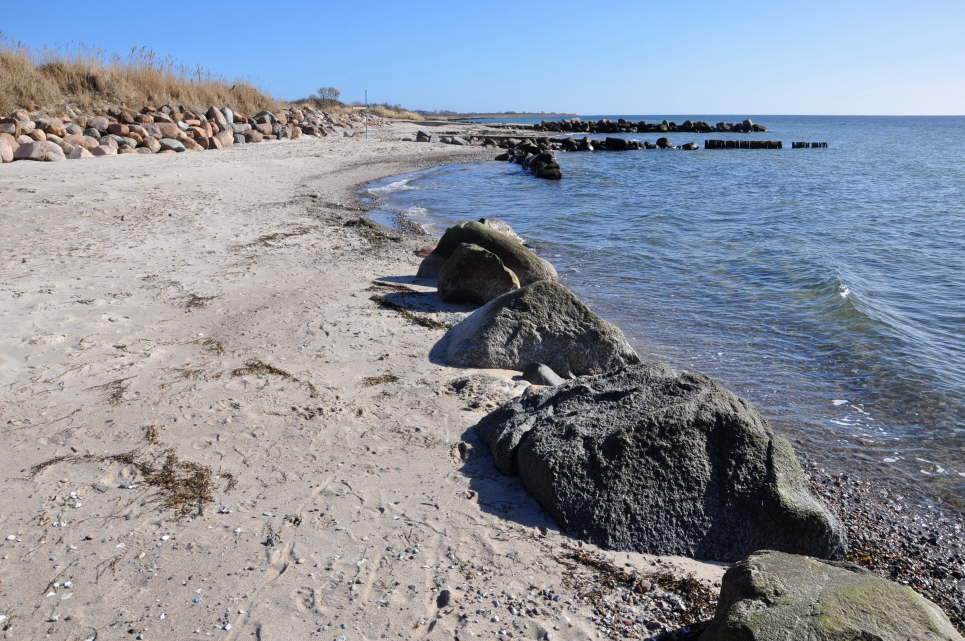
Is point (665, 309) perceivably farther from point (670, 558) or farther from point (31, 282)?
point (31, 282)

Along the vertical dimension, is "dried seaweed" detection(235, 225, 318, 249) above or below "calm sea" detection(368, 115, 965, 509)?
above

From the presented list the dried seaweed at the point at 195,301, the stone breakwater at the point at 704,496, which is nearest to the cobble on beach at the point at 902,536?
the stone breakwater at the point at 704,496

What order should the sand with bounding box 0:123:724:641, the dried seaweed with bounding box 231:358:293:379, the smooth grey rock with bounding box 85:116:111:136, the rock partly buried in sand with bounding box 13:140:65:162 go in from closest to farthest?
the sand with bounding box 0:123:724:641, the dried seaweed with bounding box 231:358:293:379, the rock partly buried in sand with bounding box 13:140:65:162, the smooth grey rock with bounding box 85:116:111:136

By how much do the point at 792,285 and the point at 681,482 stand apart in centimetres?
767

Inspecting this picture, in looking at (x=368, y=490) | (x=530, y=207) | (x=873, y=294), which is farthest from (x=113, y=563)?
(x=530, y=207)

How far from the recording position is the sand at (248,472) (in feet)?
9.27

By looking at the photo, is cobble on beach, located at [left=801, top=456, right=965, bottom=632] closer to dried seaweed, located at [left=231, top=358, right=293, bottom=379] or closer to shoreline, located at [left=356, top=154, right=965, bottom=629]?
shoreline, located at [left=356, top=154, right=965, bottom=629]

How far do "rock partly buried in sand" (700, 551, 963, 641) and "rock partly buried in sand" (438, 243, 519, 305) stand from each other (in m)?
5.14

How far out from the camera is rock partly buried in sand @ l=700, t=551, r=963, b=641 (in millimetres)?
2312

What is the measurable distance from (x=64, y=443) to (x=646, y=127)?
7645 cm

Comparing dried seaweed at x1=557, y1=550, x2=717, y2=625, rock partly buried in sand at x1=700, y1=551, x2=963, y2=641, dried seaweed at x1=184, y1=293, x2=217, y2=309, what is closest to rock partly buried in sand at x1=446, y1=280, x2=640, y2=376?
dried seaweed at x1=557, y1=550, x2=717, y2=625

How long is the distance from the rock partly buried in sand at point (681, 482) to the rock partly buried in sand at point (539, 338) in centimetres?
182

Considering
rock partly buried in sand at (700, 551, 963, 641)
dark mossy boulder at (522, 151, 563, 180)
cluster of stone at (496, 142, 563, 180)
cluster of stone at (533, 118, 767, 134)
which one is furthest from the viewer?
cluster of stone at (533, 118, 767, 134)

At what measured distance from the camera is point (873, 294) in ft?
32.0
